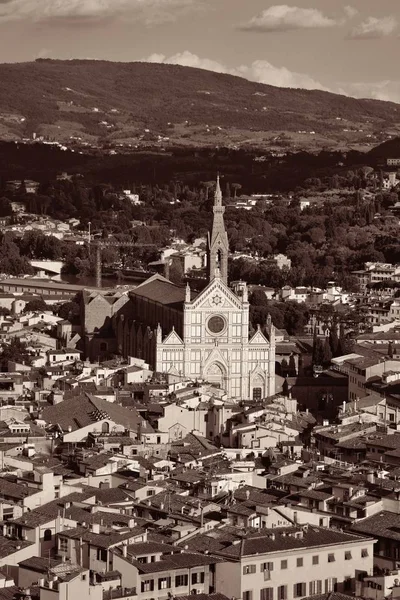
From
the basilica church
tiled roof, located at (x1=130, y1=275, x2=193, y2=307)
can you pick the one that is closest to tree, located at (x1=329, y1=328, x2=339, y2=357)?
the basilica church

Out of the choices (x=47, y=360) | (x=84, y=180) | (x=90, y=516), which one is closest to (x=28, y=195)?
(x=84, y=180)

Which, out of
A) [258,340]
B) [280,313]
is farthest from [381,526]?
[280,313]

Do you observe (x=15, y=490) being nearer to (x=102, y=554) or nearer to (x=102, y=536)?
(x=102, y=536)

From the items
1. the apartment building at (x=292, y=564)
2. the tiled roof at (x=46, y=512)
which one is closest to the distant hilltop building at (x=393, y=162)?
the tiled roof at (x=46, y=512)

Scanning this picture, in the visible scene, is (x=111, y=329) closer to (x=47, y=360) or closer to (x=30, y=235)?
(x=47, y=360)

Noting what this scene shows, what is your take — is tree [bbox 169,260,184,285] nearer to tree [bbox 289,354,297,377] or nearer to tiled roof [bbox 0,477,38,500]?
tree [bbox 289,354,297,377]

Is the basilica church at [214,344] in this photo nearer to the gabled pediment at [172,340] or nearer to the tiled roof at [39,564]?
the gabled pediment at [172,340]
